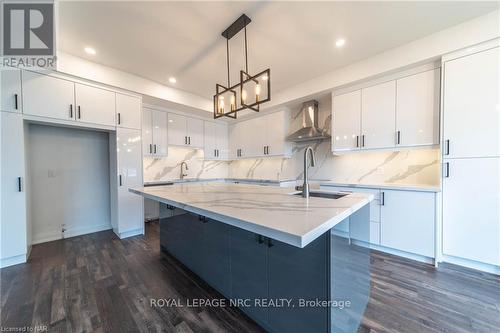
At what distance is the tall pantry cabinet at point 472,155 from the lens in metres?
1.88

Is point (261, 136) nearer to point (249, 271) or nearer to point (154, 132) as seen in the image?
point (154, 132)

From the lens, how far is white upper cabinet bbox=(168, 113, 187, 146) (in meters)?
4.02

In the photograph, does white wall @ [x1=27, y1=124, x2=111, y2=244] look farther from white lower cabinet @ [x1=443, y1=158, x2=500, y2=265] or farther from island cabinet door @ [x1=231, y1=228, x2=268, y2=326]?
white lower cabinet @ [x1=443, y1=158, x2=500, y2=265]

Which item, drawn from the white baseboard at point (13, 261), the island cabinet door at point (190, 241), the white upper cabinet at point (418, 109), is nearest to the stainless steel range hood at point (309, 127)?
the white upper cabinet at point (418, 109)

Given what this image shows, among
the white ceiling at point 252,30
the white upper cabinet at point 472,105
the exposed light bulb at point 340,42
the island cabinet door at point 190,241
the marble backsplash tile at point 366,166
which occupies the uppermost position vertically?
the white ceiling at point 252,30

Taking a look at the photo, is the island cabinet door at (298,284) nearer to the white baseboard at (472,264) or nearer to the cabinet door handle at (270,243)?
the cabinet door handle at (270,243)

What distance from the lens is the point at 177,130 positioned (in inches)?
163

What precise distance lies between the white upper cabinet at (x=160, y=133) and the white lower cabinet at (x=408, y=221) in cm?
395

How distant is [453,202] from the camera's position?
2086 millimetres

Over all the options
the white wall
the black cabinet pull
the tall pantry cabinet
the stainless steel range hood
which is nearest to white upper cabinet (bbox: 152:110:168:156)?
the white wall

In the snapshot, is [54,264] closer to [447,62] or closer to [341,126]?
[341,126]

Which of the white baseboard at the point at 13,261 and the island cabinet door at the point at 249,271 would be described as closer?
the island cabinet door at the point at 249,271

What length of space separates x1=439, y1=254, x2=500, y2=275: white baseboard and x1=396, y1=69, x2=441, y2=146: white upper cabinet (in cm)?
134

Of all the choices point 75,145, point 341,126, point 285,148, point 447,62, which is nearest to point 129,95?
point 75,145
